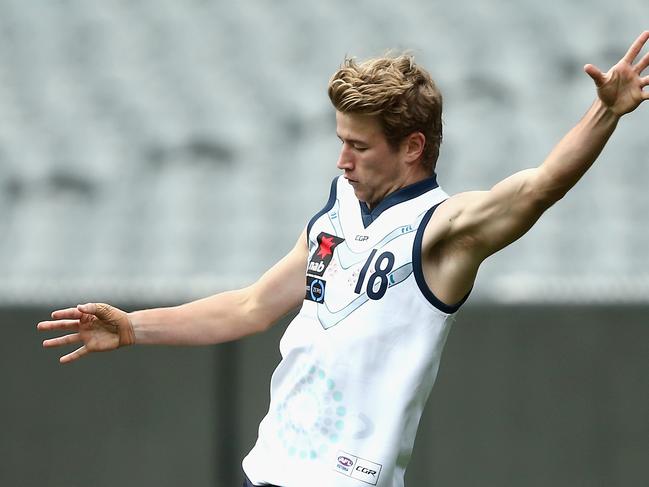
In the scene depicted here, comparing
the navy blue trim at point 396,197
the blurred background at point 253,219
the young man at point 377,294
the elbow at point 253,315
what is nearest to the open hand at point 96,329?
the elbow at point 253,315

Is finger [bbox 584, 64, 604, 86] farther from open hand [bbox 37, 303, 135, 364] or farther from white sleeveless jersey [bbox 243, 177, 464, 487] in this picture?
open hand [bbox 37, 303, 135, 364]

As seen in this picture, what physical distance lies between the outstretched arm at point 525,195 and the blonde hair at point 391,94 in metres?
0.24

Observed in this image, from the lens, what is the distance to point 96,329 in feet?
12.0

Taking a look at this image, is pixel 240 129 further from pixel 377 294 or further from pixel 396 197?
pixel 377 294

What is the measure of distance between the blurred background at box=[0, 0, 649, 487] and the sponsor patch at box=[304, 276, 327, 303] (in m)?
2.60

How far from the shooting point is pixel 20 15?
7.49m

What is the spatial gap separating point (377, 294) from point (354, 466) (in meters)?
0.46

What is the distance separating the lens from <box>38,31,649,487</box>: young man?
124 inches

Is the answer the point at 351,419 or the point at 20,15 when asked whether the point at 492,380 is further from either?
the point at 20,15

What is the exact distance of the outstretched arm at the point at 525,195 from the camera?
9.30 feet

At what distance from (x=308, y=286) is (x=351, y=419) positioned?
1.33 feet

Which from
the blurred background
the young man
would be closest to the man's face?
the young man

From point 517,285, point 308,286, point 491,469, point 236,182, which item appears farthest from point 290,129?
point 308,286

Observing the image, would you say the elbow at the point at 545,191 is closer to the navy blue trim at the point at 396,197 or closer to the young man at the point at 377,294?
the young man at the point at 377,294
